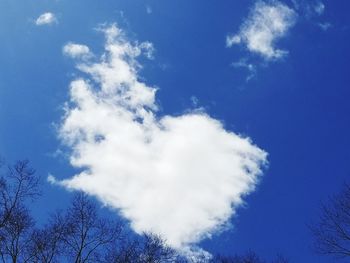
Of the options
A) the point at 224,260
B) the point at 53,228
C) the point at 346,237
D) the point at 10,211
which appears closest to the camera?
the point at 346,237

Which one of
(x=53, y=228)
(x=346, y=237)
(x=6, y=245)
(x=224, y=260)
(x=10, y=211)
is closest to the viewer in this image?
(x=346, y=237)

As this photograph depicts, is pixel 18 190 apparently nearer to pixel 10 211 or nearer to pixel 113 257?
pixel 10 211

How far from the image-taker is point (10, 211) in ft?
88.1

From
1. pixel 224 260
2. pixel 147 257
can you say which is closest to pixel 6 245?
pixel 147 257

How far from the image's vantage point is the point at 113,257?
3284cm

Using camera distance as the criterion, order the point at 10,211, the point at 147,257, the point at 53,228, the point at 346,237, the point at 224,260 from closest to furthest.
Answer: the point at 346,237 → the point at 10,211 → the point at 53,228 → the point at 147,257 → the point at 224,260

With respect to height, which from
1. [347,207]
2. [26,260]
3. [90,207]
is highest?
[90,207]

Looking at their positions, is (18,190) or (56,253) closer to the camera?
(18,190)

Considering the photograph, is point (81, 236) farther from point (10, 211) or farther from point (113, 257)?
point (10, 211)

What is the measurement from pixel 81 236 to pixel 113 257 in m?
3.15

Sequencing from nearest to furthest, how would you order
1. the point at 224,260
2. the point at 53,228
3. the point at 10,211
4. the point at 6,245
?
the point at 10,211, the point at 6,245, the point at 53,228, the point at 224,260

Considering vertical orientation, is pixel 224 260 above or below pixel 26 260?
above

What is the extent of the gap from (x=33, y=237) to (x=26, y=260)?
164 cm

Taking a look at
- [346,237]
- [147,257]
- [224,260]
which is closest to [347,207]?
[346,237]
